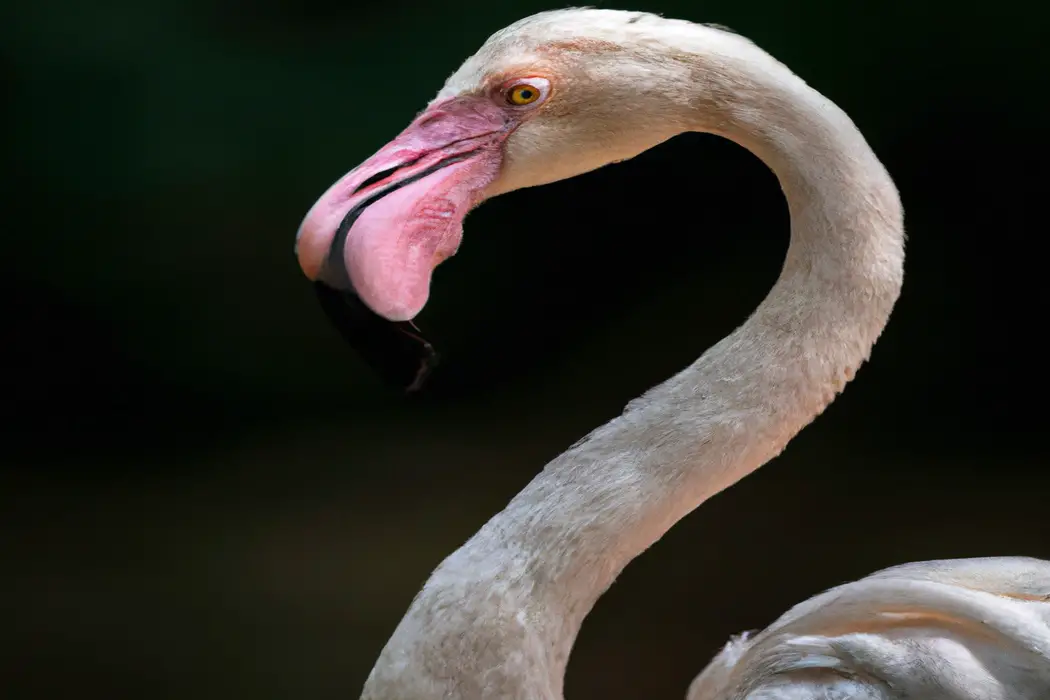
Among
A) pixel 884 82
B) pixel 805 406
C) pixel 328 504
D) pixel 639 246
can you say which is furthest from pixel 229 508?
pixel 884 82

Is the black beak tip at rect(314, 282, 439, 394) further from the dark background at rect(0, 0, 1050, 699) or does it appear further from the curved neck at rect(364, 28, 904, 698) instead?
the dark background at rect(0, 0, 1050, 699)

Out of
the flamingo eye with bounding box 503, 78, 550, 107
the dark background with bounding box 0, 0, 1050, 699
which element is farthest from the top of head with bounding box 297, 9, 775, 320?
the dark background with bounding box 0, 0, 1050, 699

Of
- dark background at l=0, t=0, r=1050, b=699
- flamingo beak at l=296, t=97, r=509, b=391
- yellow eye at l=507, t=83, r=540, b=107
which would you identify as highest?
yellow eye at l=507, t=83, r=540, b=107

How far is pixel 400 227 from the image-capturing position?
41.5 inches

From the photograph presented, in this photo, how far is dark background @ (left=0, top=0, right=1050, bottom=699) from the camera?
178 centimetres

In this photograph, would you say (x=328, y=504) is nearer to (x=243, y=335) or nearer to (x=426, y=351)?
(x=243, y=335)

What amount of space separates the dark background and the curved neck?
0.69m

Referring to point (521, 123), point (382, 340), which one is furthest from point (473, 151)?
point (382, 340)

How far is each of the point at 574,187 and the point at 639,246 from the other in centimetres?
15

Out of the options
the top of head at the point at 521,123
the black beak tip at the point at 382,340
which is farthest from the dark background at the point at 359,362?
the black beak tip at the point at 382,340

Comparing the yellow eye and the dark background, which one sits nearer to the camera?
the yellow eye

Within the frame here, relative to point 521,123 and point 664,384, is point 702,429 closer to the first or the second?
point 664,384

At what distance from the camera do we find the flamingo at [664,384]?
107 cm

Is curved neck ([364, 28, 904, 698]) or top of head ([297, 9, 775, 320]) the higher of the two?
top of head ([297, 9, 775, 320])
